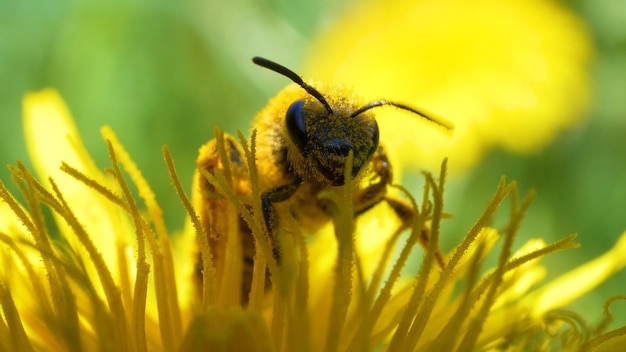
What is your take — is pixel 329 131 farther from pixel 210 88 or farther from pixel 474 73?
pixel 210 88

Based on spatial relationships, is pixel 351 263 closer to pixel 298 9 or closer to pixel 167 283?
pixel 167 283

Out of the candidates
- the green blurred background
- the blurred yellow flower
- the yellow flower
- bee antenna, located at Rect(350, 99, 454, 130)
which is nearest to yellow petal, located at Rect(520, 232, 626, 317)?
the yellow flower

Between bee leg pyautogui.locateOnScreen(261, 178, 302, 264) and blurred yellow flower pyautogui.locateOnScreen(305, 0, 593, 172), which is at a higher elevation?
blurred yellow flower pyautogui.locateOnScreen(305, 0, 593, 172)

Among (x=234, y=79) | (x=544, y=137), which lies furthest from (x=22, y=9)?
(x=544, y=137)

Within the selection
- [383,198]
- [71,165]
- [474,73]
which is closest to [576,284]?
[383,198]

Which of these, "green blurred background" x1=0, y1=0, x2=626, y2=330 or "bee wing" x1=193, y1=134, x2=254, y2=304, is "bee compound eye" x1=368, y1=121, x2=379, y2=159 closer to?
"bee wing" x1=193, y1=134, x2=254, y2=304

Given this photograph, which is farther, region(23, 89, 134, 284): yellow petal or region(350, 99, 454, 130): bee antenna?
region(23, 89, 134, 284): yellow petal
